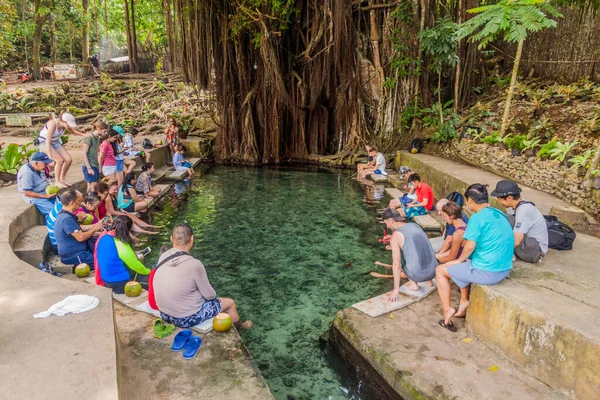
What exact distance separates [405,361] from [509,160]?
5.97 m

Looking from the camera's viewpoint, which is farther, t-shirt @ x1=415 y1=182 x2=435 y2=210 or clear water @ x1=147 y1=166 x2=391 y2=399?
t-shirt @ x1=415 y1=182 x2=435 y2=210

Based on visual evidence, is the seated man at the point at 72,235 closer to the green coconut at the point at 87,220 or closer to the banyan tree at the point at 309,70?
the green coconut at the point at 87,220

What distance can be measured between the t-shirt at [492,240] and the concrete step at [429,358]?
64 cm

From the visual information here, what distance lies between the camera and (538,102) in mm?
8570

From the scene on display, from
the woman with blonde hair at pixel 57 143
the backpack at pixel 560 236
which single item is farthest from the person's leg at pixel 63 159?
the backpack at pixel 560 236

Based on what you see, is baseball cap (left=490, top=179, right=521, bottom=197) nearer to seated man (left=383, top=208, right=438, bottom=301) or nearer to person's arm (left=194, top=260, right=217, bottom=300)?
seated man (left=383, top=208, right=438, bottom=301)

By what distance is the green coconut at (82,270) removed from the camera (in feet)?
14.3

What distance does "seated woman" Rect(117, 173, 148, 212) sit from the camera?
21.9 ft

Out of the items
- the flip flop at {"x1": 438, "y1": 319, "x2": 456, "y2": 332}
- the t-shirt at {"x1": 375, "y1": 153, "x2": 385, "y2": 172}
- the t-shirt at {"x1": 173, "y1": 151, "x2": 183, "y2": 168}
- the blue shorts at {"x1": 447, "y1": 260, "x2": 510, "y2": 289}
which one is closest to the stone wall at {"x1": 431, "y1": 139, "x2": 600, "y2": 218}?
the t-shirt at {"x1": 375, "y1": 153, "x2": 385, "y2": 172}

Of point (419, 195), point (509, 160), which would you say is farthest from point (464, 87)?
point (419, 195)

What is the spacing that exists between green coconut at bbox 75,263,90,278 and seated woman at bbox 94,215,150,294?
0.59 m

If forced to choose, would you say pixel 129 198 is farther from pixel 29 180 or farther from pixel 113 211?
A: pixel 29 180

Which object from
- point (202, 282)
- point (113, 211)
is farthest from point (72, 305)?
point (113, 211)

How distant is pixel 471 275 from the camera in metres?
3.34
